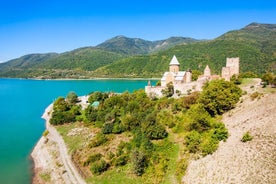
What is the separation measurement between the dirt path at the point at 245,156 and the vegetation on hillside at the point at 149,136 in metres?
1.08

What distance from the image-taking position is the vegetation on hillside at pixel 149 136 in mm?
21641

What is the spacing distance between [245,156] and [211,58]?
127847 millimetres

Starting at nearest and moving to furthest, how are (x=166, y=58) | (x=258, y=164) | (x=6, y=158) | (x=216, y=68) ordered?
1. (x=258, y=164)
2. (x=6, y=158)
3. (x=216, y=68)
4. (x=166, y=58)

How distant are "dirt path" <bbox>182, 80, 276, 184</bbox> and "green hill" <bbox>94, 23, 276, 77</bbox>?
8939cm

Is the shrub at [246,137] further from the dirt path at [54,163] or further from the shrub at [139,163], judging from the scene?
the dirt path at [54,163]

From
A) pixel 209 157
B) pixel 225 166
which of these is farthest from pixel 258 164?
pixel 209 157

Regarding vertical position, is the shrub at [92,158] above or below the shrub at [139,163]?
below

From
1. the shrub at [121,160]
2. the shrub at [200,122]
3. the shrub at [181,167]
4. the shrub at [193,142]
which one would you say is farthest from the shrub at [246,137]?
the shrub at [121,160]

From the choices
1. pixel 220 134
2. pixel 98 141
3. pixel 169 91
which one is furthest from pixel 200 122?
pixel 169 91

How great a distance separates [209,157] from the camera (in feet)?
66.0

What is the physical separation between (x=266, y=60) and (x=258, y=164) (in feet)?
377

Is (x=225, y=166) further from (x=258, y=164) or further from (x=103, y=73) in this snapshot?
(x=103, y=73)

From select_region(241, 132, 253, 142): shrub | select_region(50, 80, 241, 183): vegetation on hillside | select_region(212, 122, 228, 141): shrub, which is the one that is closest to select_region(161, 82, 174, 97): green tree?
select_region(50, 80, 241, 183): vegetation on hillside

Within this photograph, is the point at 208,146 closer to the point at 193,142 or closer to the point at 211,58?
the point at 193,142
